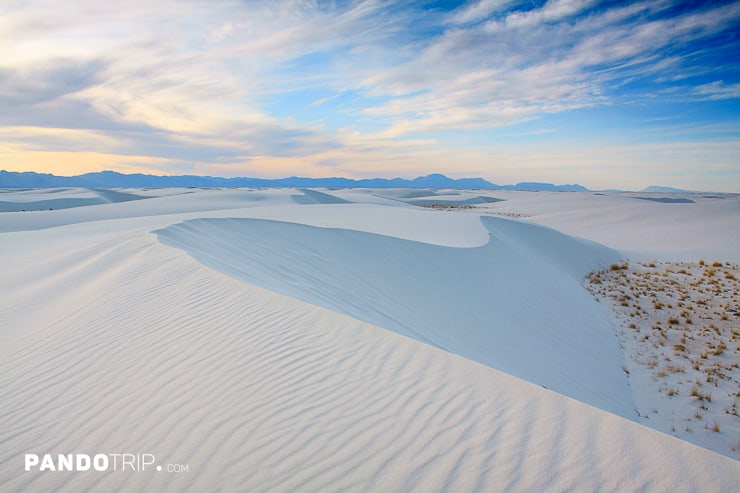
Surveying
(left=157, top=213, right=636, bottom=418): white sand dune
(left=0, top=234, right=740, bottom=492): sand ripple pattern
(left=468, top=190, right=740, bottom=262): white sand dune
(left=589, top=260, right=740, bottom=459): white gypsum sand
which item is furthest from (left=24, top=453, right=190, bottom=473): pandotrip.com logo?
(left=468, top=190, right=740, bottom=262): white sand dune

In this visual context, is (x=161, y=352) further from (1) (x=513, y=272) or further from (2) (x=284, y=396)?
(1) (x=513, y=272)

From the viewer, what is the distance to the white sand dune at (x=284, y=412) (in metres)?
2.40

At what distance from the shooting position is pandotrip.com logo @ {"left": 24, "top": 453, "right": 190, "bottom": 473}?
2.56 m

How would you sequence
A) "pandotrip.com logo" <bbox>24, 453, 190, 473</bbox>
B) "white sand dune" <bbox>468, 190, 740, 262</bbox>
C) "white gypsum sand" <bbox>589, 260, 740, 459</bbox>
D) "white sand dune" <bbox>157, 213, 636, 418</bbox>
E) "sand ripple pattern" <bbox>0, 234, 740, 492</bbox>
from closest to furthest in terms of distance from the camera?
"sand ripple pattern" <bbox>0, 234, 740, 492</bbox>
"pandotrip.com logo" <bbox>24, 453, 190, 473</bbox>
"white gypsum sand" <bbox>589, 260, 740, 459</bbox>
"white sand dune" <bbox>157, 213, 636, 418</bbox>
"white sand dune" <bbox>468, 190, 740, 262</bbox>

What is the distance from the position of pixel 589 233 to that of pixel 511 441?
31.7 meters

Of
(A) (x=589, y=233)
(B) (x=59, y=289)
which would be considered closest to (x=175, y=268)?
(B) (x=59, y=289)

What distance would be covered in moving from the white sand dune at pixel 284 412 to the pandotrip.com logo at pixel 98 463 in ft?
0.15

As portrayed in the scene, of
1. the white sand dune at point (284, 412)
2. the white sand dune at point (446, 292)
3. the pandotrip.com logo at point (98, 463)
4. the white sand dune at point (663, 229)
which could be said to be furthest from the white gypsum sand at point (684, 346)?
the pandotrip.com logo at point (98, 463)

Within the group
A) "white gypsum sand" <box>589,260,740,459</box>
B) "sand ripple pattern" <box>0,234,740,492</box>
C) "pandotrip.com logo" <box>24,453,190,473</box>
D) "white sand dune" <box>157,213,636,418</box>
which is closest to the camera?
"sand ripple pattern" <box>0,234,740,492</box>

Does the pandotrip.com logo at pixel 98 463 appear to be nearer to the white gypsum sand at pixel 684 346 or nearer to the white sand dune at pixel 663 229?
the white gypsum sand at pixel 684 346

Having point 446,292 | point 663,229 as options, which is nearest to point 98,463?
point 446,292

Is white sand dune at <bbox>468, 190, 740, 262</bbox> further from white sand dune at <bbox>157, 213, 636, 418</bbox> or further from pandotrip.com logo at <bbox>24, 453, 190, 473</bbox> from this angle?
pandotrip.com logo at <bbox>24, 453, 190, 473</bbox>

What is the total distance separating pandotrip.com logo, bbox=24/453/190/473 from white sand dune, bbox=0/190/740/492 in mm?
47

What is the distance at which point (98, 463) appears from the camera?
267 centimetres
